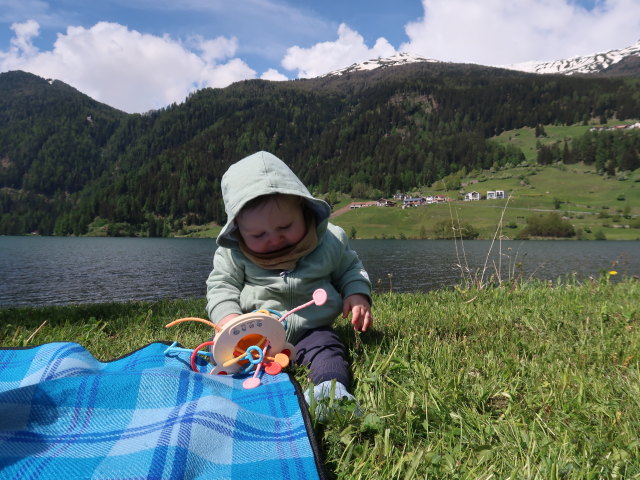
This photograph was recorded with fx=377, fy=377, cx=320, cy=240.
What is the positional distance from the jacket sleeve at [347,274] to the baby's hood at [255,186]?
277 millimetres

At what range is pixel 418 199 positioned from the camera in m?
130

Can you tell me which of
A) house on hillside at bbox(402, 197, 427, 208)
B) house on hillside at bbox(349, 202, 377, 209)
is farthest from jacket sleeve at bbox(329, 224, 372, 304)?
house on hillside at bbox(349, 202, 377, 209)

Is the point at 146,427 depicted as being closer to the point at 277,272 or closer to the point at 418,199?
the point at 277,272

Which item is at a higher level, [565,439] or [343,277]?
[343,277]

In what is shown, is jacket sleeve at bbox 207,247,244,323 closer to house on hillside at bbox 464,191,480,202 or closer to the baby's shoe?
the baby's shoe

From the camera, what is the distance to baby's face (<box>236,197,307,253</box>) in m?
2.59

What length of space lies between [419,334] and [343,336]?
2.01ft

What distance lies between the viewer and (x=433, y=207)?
4604 inches

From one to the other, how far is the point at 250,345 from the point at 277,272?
646 mm

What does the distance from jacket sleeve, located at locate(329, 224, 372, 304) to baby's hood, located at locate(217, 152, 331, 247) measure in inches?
10.9

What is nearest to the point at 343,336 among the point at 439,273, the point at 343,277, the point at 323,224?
the point at 343,277

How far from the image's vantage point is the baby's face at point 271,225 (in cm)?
259

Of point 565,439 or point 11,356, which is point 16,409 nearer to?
point 11,356

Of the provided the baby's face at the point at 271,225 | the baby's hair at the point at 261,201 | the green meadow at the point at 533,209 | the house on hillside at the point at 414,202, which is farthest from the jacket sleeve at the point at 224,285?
the house on hillside at the point at 414,202
